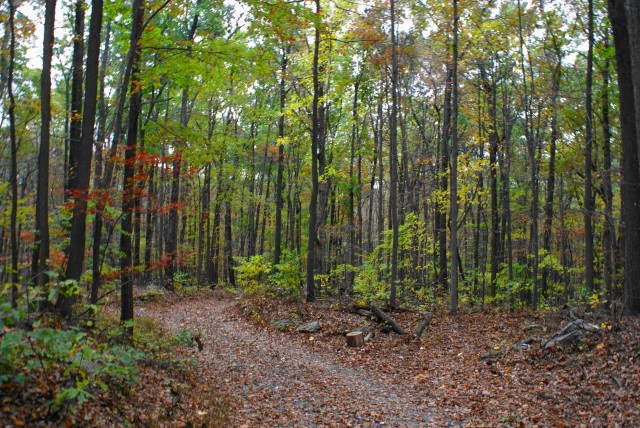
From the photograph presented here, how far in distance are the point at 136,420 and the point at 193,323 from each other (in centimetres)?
968

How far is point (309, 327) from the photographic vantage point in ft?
45.1

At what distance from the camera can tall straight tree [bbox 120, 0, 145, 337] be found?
8.65m

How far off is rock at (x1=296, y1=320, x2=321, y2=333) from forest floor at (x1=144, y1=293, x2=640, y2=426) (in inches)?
6.6

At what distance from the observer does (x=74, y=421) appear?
4.71m

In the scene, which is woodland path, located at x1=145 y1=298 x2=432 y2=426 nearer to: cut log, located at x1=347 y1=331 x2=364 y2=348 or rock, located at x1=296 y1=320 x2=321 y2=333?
rock, located at x1=296 y1=320 x2=321 y2=333

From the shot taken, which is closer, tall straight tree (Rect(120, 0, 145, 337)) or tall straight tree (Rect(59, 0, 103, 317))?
tall straight tree (Rect(59, 0, 103, 317))

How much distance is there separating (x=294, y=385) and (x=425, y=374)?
2914mm

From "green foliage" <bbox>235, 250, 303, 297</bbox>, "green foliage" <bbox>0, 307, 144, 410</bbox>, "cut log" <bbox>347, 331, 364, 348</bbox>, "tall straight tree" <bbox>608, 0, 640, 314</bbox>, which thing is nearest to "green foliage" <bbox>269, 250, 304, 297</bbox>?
"green foliage" <bbox>235, 250, 303, 297</bbox>

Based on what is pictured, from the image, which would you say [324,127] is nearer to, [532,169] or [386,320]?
[532,169]

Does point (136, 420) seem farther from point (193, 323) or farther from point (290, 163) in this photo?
point (290, 163)

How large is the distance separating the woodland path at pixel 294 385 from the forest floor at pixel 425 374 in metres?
0.02

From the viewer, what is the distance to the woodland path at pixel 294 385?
7.30 meters

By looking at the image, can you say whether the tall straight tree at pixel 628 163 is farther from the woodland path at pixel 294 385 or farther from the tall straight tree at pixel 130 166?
the tall straight tree at pixel 130 166

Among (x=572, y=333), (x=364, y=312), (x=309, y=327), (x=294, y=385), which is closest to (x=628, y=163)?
(x=572, y=333)
